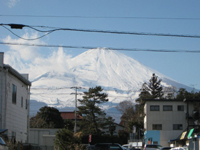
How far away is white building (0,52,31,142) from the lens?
31.4m

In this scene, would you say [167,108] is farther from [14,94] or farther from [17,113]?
[14,94]

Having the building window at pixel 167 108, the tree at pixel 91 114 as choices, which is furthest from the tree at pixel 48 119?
the building window at pixel 167 108

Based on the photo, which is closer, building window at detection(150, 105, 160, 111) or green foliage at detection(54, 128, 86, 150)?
green foliage at detection(54, 128, 86, 150)

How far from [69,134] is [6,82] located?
652 cm

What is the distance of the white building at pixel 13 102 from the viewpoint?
3141cm

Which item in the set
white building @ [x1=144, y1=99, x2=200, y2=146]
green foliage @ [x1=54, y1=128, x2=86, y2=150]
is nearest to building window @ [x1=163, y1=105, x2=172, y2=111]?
white building @ [x1=144, y1=99, x2=200, y2=146]

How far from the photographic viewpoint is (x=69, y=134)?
29.7m

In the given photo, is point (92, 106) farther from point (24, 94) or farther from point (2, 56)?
point (2, 56)

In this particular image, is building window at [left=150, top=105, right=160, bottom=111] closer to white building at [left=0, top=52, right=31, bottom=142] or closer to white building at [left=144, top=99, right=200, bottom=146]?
white building at [left=144, top=99, right=200, bottom=146]

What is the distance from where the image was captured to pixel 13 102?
3488cm

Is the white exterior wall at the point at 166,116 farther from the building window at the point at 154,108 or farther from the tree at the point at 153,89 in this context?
the tree at the point at 153,89

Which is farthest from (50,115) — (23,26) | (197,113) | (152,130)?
(23,26)

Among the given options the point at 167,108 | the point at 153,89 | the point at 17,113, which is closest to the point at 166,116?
the point at 167,108

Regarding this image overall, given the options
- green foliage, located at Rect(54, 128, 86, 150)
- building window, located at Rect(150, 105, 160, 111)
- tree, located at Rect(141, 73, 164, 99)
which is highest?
tree, located at Rect(141, 73, 164, 99)
